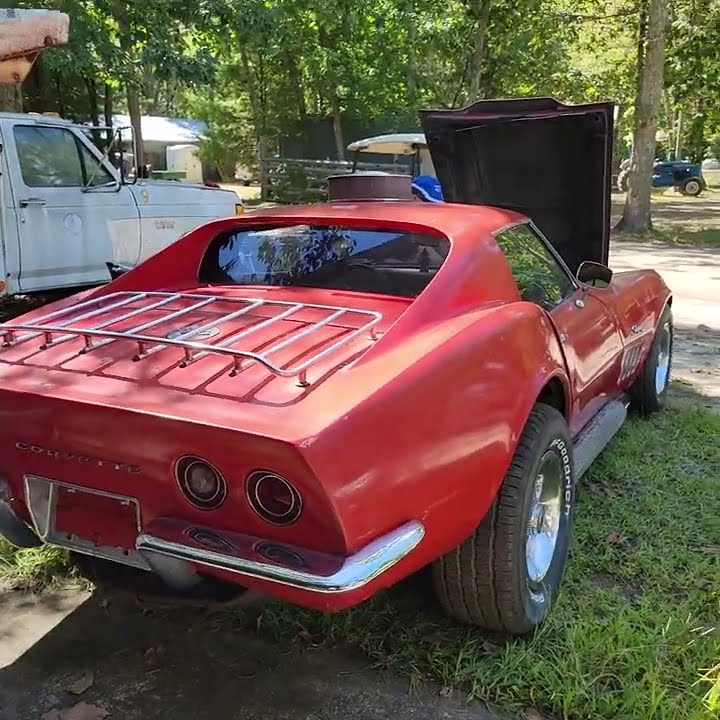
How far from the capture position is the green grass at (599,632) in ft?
8.48

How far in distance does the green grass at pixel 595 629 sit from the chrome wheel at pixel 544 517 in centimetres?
20

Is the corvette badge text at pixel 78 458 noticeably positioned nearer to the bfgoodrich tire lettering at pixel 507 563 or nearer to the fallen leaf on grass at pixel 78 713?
the fallen leaf on grass at pixel 78 713

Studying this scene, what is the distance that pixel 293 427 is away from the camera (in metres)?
2.06

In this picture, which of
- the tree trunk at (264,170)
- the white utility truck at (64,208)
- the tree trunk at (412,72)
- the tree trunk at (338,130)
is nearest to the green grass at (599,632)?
the white utility truck at (64,208)

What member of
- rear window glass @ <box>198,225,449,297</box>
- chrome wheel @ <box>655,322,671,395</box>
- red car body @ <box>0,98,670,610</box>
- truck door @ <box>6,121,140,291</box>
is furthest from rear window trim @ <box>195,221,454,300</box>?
truck door @ <box>6,121,140,291</box>

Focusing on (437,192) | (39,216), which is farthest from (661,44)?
(39,216)

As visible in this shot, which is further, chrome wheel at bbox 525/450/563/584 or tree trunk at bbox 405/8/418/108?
tree trunk at bbox 405/8/418/108

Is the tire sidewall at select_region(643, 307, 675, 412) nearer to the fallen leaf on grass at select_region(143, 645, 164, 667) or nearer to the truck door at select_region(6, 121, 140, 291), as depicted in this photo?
the fallen leaf on grass at select_region(143, 645, 164, 667)

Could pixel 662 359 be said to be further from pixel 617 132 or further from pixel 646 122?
pixel 617 132

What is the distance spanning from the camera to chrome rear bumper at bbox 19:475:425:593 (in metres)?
2.05

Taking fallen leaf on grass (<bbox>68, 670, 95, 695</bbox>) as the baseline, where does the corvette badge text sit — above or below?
above

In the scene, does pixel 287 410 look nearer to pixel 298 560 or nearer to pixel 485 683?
pixel 298 560

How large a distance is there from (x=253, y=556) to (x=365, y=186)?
3.43m

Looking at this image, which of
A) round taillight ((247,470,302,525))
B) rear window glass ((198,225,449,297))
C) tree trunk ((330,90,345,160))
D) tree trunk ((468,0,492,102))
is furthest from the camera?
tree trunk ((330,90,345,160))
